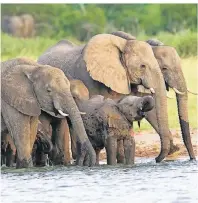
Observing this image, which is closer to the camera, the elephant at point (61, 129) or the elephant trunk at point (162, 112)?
the elephant at point (61, 129)

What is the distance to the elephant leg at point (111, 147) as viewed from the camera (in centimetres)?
1226

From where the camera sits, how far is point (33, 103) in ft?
39.2

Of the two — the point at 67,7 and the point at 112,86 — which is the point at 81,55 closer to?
the point at 112,86

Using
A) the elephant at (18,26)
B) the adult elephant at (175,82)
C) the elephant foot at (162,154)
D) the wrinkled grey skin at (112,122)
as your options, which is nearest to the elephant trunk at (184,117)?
the adult elephant at (175,82)

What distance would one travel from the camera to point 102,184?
36.6ft

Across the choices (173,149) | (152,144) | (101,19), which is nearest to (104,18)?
(101,19)

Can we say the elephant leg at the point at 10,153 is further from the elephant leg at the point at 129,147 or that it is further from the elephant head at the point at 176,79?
the elephant head at the point at 176,79

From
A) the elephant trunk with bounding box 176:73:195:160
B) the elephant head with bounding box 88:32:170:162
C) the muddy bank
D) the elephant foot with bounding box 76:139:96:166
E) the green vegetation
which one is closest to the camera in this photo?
the elephant foot with bounding box 76:139:96:166

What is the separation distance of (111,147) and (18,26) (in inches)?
933

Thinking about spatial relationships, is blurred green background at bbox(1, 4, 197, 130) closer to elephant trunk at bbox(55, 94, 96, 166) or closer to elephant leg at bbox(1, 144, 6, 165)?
elephant leg at bbox(1, 144, 6, 165)

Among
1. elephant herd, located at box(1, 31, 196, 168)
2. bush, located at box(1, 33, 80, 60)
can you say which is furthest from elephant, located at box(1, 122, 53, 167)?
bush, located at box(1, 33, 80, 60)

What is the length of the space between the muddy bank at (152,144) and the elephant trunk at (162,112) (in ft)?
3.70

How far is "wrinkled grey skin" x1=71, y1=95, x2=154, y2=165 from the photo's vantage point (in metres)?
12.2

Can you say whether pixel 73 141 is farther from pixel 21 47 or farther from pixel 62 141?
pixel 21 47
